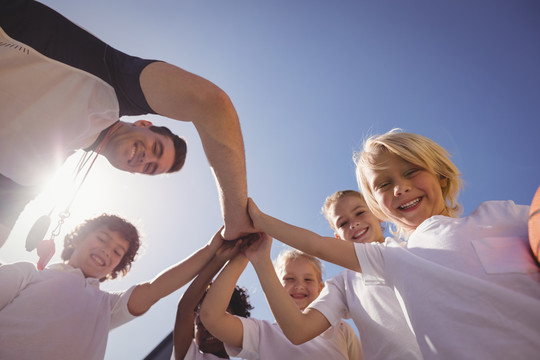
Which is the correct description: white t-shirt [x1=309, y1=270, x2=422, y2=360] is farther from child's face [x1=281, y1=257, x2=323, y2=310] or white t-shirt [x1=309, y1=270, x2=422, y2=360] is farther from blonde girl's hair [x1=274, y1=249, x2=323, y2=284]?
blonde girl's hair [x1=274, y1=249, x2=323, y2=284]

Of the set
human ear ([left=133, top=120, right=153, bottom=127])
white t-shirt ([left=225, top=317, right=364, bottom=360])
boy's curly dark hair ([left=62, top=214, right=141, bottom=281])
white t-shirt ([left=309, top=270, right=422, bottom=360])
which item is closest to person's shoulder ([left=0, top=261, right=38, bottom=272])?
boy's curly dark hair ([left=62, top=214, right=141, bottom=281])

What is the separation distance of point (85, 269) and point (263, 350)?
6.35 feet

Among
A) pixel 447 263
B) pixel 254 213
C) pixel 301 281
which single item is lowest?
pixel 301 281

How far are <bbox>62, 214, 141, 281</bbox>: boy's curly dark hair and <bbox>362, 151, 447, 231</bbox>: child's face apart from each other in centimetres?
280

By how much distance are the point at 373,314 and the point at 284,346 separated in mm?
904

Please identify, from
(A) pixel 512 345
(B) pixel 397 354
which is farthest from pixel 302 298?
(A) pixel 512 345

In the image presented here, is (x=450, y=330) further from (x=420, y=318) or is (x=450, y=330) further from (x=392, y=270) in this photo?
(x=392, y=270)

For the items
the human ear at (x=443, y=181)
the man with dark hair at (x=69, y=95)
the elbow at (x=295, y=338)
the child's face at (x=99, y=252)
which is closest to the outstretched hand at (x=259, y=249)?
the elbow at (x=295, y=338)

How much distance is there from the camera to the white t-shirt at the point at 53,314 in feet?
5.67

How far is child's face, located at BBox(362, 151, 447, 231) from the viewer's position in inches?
73.9

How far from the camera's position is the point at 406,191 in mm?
1879

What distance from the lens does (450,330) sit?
43.8 inches

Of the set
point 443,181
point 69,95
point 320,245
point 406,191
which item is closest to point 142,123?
point 69,95

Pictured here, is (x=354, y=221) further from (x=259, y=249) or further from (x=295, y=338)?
(x=295, y=338)
